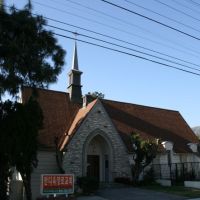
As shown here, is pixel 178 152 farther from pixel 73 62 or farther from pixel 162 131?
pixel 73 62

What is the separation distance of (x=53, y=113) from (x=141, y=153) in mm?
8299

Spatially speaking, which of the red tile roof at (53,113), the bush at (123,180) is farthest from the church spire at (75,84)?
the bush at (123,180)

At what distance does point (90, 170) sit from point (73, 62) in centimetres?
1142

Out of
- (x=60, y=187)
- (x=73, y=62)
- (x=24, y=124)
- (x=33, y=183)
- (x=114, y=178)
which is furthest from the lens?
(x=73, y=62)

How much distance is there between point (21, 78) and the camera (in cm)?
2083

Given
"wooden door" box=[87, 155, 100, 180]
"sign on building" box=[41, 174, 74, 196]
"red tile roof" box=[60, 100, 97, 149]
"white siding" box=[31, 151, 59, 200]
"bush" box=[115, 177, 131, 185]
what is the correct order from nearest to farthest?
"sign on building" box=[41, 174, 74, 196] → "white siding" box=[31, 151, 59, 200] → "red tile roof" box=[60, 100, 97, 149] → "bush" box=[115, 177, 131, 185] → "wooden door" box=[87, 155, 100, 180]

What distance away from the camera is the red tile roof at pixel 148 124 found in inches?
1315

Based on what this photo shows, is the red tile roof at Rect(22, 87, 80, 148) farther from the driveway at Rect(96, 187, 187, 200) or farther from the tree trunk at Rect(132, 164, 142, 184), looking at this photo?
the tree trunk at Rect(132, 164, 142, 184)

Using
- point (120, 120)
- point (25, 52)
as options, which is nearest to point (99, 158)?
point (120, 120)

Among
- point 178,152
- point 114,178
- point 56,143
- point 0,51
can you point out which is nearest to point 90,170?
point 114,178

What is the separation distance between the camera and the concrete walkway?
21995 millimetres

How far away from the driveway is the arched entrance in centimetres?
370

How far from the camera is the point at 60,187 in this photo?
19578 mm

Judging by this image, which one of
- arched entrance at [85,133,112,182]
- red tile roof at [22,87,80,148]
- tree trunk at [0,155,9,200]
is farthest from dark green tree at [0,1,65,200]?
arched entrance at [85,133,112,182]
